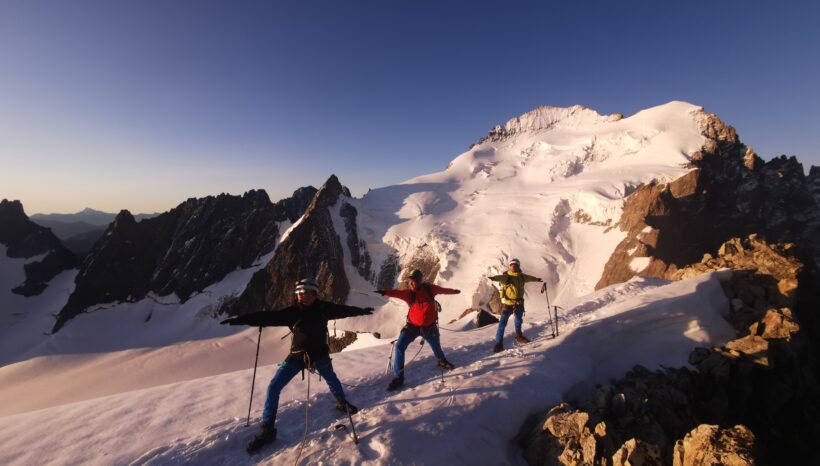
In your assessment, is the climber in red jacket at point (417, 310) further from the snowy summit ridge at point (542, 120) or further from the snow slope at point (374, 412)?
the snowy summit ridge at point (542, 120)

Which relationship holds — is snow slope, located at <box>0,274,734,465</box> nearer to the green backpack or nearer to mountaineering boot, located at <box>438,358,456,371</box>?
mountaineering boot, located at <box>438,358,456,371</box>

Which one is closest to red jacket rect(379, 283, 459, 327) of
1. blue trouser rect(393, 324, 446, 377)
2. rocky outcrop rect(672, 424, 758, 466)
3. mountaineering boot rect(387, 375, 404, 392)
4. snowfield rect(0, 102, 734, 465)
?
blue trouser rect(393, 324, 446, 377)

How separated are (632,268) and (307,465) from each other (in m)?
47.3

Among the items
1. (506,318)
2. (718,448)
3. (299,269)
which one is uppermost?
(299,269)

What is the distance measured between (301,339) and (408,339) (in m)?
3.33

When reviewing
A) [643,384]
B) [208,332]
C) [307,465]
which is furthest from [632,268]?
[208,332]

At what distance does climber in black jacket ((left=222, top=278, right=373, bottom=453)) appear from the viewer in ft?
21.3

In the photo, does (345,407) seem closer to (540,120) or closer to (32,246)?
(32,246)

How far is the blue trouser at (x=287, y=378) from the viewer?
6.50 meters

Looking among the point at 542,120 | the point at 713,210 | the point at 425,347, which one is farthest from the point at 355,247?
the point at 542,120

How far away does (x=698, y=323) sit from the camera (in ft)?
40.6

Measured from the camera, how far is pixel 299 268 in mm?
57781

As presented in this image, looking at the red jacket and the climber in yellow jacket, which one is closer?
the red jacket

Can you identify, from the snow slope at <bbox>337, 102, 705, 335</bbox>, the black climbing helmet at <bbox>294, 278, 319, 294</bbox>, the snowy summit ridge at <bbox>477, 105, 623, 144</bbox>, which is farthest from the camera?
the snowy summit ridge at <bbox>477, 105, 623, 144</bbox>
